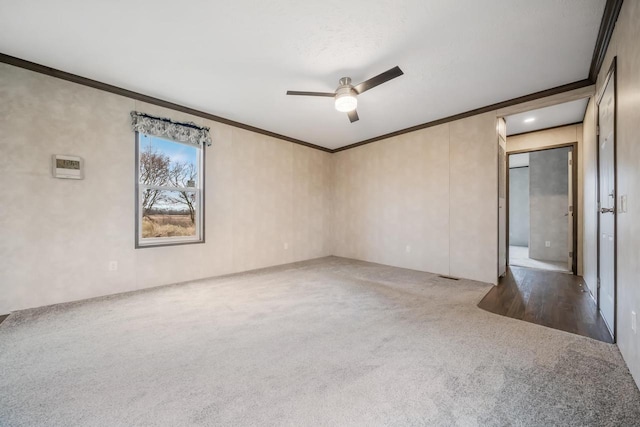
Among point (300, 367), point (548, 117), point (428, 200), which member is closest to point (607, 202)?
point (428, 200)

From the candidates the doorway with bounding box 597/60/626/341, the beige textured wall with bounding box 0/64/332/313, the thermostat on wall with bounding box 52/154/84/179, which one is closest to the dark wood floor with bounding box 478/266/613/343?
the doorway with bounding box 597/60/626/341

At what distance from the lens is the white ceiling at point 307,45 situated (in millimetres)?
1960

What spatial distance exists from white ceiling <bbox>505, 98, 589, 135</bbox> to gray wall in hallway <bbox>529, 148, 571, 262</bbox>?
1.57 meters

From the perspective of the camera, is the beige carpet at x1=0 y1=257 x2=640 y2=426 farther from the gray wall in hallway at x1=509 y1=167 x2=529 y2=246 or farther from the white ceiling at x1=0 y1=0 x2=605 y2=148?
the gray wall in hallway at x1=509 y1=167 x2=529 y2=246

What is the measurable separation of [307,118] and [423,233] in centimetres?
286

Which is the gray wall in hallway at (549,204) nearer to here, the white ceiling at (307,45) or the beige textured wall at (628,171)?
the white ceiling at (307,45)

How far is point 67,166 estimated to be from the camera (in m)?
2.86

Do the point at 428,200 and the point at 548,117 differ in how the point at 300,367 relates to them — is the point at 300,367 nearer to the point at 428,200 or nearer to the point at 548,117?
the point at 428,200

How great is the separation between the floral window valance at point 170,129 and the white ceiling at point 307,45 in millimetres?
337

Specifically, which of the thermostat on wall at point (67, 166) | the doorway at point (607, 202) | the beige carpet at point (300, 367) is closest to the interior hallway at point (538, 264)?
the doorway at point (607, 202)

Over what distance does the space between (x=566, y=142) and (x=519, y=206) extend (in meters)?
4.41

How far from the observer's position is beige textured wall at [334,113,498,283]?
374 cm

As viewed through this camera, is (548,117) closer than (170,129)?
No

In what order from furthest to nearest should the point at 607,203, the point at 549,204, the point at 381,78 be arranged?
the point at 549,204 < the point at 381,78 < the point at 607,203
